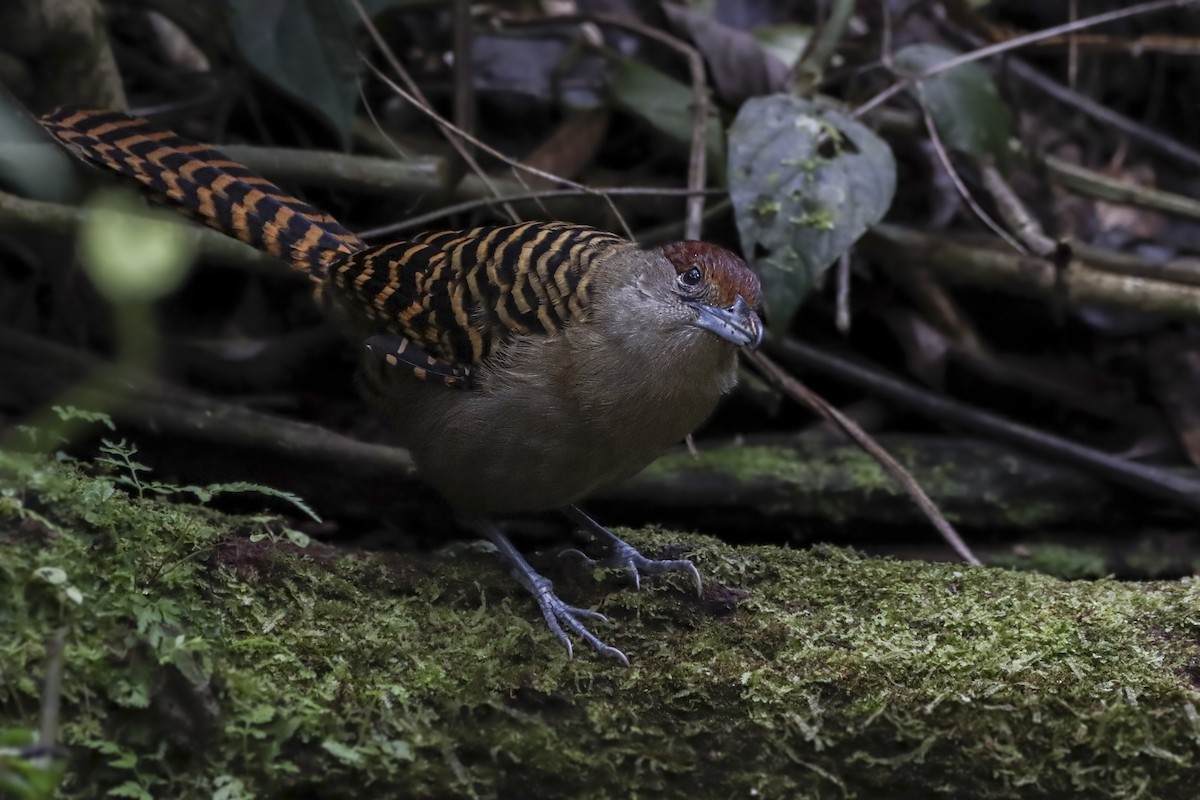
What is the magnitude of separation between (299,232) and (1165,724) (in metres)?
2.68

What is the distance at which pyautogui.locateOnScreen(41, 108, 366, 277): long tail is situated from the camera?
361 cm

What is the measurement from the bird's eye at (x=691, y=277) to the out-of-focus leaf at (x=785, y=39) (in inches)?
92.1

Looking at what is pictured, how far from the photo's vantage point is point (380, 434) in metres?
4.93

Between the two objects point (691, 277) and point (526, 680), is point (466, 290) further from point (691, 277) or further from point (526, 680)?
point (526, 680)

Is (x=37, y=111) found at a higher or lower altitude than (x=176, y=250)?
higher

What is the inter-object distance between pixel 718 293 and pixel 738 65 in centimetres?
216

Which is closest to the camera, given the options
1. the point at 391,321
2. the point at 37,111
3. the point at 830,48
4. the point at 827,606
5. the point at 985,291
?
the point at 827,606

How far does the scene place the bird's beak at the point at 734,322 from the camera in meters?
3.18

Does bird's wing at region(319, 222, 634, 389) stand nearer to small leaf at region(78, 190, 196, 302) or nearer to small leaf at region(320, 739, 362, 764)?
small leaf at region(78, 190, 196, 302)

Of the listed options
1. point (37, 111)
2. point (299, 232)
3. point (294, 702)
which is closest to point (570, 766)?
point (294, 702)

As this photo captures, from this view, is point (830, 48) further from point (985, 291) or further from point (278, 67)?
point (278, 67)

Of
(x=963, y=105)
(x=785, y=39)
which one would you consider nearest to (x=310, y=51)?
(x=785, y=39)

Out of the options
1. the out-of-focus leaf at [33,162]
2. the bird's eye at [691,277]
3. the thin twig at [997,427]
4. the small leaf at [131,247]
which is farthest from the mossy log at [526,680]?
the thin twig at [997,427]

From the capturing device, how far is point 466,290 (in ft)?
11.3
